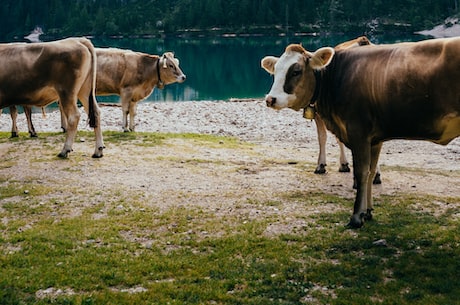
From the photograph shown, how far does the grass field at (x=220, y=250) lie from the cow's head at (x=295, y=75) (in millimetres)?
1838

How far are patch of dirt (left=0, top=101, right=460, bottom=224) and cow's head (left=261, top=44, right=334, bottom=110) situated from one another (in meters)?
1.85

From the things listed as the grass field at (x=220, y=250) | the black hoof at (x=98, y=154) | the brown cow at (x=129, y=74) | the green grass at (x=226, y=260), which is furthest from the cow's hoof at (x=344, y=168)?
the brown cow at (x=129, y=74)

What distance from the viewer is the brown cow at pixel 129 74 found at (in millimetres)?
18000

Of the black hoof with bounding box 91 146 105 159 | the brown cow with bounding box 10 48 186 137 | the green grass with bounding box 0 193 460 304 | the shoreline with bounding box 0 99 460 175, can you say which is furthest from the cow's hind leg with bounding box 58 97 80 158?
the brown cow with bounding box 10 48 186 137

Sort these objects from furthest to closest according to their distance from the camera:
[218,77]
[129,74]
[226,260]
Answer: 1. [218,77]
2. [129,74]
3. [226,260]

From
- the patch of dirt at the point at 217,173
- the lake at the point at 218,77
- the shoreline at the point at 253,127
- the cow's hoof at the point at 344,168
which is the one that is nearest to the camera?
the patch of dirt at the point at 217,173

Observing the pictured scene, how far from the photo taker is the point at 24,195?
1016 centimetres

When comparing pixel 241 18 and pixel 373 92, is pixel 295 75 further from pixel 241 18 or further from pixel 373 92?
pixel 241 18

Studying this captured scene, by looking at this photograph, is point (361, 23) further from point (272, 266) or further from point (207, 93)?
point (272, 266)

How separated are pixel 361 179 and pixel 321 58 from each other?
1804 millimetres

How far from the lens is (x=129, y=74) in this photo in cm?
1827

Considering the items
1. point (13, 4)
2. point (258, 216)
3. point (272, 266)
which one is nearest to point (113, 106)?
point (258, 216)

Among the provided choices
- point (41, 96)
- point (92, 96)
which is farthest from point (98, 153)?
point (41, 96)

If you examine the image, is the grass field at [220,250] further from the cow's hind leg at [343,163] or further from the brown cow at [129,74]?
the brown cow at [129,74]
